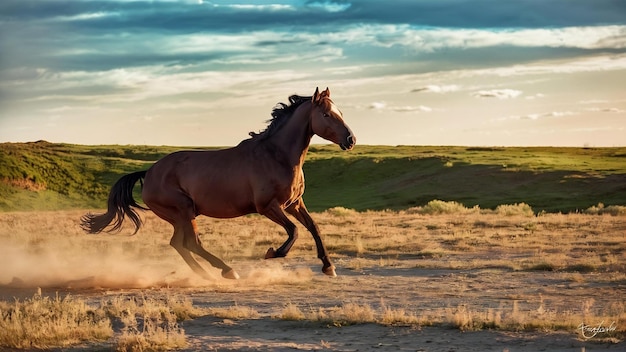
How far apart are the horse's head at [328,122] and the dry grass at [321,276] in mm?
2743

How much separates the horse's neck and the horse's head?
0.74ft

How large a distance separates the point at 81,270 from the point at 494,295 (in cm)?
918

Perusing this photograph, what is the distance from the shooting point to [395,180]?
7544cm

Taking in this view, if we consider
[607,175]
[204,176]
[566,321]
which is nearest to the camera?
[566,321]

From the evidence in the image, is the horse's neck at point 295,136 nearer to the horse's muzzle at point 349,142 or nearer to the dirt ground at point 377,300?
the horse's muzzle at point 349,142

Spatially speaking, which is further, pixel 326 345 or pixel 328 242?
pixel 328 242

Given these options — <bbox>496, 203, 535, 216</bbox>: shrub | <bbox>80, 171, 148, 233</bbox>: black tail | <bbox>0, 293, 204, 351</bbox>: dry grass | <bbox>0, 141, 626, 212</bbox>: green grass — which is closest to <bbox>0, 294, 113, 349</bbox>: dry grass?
<bbox>0, 293, 204, 351</bbox>: dry grass

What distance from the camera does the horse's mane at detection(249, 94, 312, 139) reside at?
53.9ft

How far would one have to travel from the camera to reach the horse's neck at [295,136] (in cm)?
1600

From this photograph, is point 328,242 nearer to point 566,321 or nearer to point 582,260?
point 582,260

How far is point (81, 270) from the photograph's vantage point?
19234 millimetres

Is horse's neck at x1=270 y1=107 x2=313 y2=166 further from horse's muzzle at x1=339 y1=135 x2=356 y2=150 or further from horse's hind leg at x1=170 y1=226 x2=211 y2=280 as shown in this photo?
horse's hind leg at x1=170 y1=226 x2=211 y2=280

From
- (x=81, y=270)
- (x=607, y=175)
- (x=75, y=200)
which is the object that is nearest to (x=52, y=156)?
(x=75, y=200)

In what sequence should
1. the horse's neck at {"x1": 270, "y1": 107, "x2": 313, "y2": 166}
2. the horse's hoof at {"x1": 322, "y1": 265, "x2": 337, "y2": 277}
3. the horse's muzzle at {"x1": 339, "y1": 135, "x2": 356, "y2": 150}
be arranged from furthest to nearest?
the horse's hoof at {"x1": 322, "y1": 265, "x2": 337, "y2": 277}, the horse's neck at {"x1": 270, "y1": 107, "x2": 313, "y2": 166}, the horse's muzzle at {"x1": 339, "y1": 135, "x2": 356, "y2": 150}
